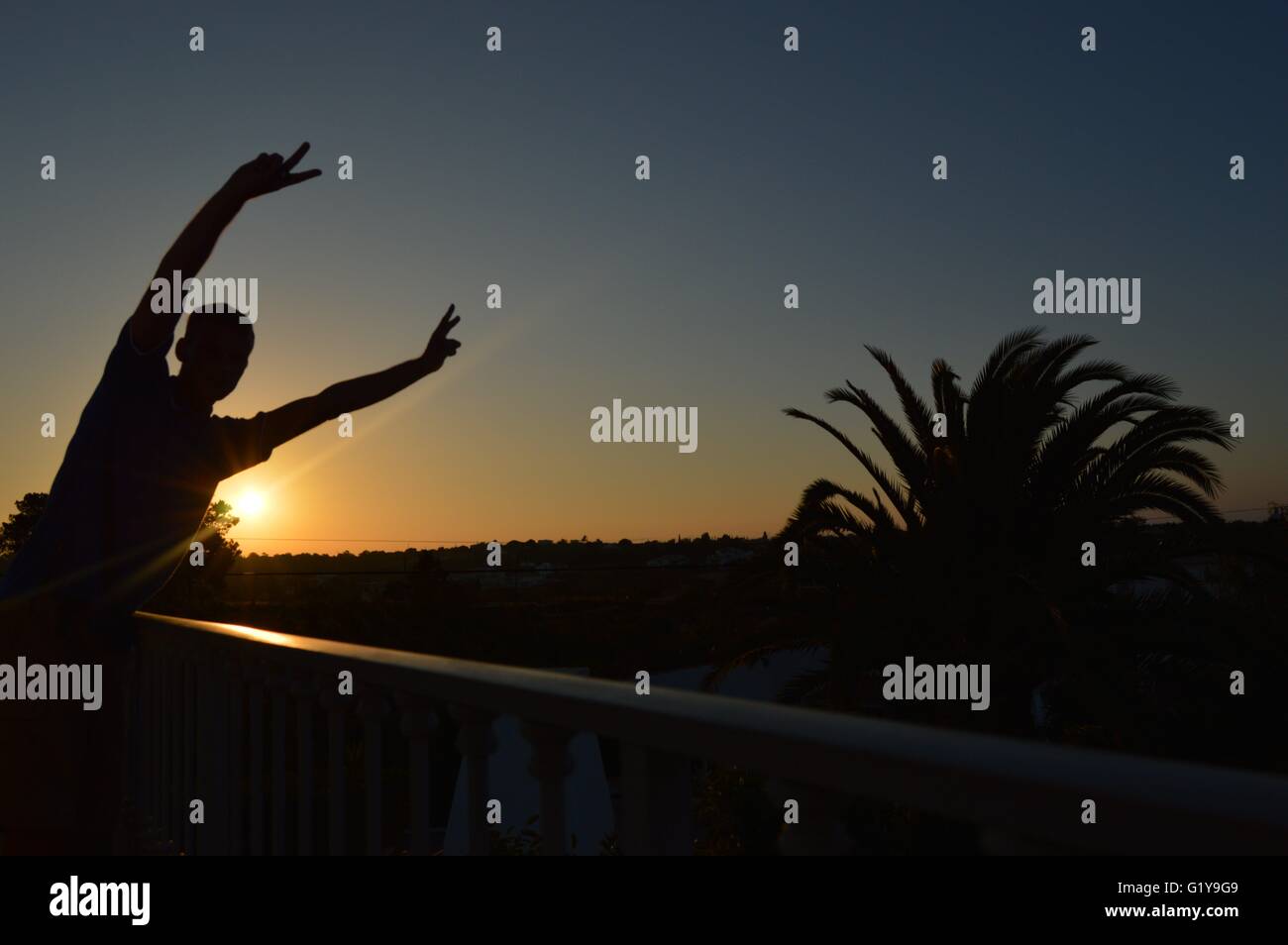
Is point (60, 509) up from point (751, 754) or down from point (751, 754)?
up

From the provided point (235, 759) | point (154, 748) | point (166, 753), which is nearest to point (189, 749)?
point (166, 753)

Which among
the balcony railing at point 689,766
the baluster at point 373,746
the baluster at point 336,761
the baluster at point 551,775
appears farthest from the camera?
the baluster at point 336,761

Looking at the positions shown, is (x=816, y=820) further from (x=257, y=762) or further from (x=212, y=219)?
(x=257, y=762)

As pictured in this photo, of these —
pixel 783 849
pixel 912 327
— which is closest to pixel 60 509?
pixel 783 849

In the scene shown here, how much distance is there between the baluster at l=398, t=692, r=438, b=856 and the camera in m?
1.81

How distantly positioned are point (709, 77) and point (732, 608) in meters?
5.20

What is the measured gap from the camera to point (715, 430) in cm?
1320

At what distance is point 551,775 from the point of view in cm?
141

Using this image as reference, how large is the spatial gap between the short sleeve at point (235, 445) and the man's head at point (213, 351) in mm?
104

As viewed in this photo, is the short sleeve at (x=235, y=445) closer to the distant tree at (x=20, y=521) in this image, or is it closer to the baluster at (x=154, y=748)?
the baluster at (x=154, y=748)

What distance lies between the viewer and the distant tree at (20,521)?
1585 cm
